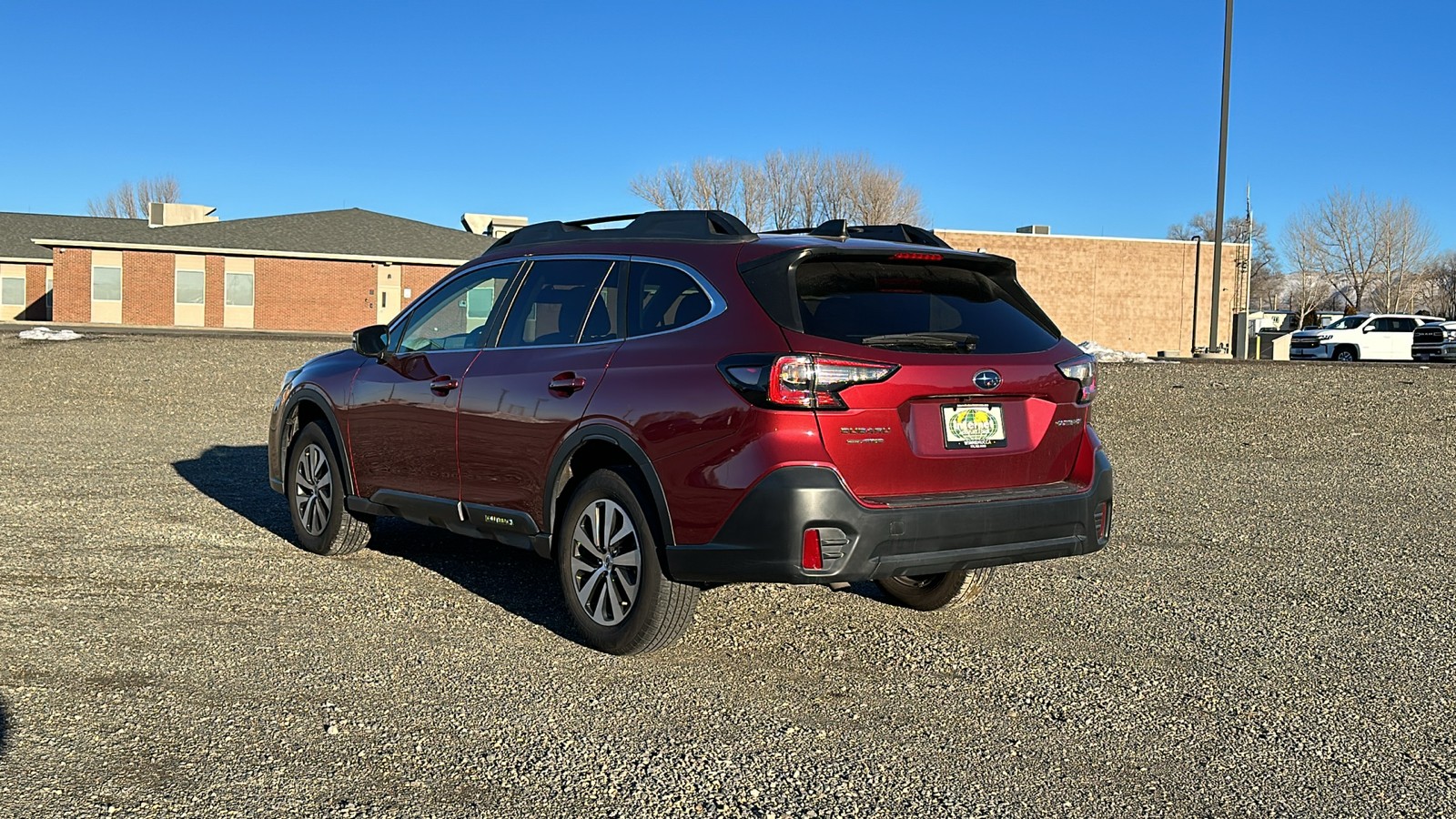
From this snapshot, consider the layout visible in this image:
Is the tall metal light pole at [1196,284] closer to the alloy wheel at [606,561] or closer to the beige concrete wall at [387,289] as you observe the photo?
the beige concrete wall at [387,289]

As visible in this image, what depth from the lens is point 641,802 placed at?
12.0 feet

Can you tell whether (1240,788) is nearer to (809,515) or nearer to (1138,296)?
(809,515)

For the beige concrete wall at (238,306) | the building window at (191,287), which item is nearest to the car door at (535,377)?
the beige concrete wall at (238,306)

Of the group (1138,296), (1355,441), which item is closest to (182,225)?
(1138,296)

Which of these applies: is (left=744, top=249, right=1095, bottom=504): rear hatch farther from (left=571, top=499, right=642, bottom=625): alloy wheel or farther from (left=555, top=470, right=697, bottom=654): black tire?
(left=571, top=499, right=642, bottom=625): alloy wheel

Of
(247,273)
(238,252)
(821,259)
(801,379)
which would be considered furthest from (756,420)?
(247,273)

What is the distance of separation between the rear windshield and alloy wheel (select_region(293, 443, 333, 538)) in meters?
3.61

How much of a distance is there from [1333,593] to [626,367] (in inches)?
161

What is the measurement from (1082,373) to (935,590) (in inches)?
54.8

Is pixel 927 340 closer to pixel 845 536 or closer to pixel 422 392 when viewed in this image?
pixel 845 536

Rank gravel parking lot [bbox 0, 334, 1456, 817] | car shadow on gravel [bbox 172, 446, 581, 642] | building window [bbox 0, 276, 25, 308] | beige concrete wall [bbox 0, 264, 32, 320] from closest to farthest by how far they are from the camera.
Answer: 1. gravel parking lot [bbox 0, 334, 1456, 817]
2. car shadow on gravel [bbox 172, 446, 581, 642]
3. beige concrete wall [bbox 0, 264, 32, 320]
4. building window [bbox 0, 276, 25, 308]

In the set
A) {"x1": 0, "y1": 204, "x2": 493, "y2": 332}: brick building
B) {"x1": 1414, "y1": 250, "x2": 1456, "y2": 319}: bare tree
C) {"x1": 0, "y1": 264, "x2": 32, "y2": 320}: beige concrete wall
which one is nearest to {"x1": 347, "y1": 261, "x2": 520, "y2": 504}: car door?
{"x1": 0, "y1": 204, "x2": 493, "y2": 332}: brick building

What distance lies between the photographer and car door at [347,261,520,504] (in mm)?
6277

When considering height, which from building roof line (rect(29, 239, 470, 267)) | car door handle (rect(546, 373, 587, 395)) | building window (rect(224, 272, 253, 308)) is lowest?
car door handle (rect(546, 373, 587, 395))
